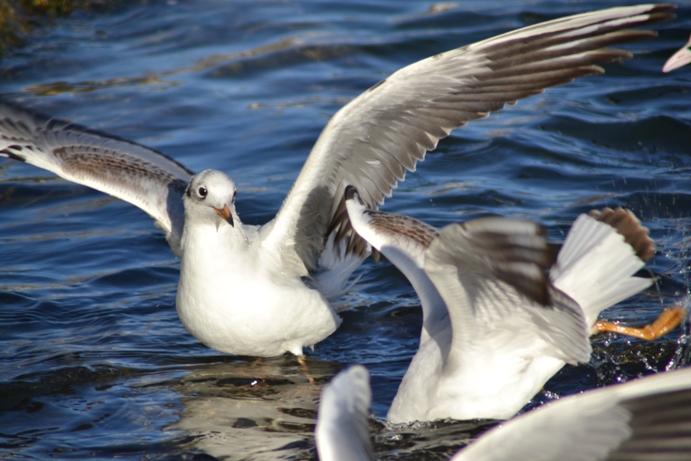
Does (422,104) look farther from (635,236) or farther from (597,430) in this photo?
(597,430)

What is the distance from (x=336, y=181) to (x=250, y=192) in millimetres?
3068

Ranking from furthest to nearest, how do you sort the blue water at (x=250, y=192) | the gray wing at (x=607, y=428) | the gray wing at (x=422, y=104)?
the gray wing at (x=422, y=104) → the blue water at (x=250, y=192) → the gray wing at (x=607, y=428)

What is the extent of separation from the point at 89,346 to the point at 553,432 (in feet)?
13.2

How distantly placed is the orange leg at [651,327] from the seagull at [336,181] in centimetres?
155

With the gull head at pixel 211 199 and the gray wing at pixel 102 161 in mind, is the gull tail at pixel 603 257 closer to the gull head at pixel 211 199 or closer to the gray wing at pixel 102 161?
the gull head at pixel 211 199

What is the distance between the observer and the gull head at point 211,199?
5.47 meters

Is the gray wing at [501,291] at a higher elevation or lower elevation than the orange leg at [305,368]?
higher

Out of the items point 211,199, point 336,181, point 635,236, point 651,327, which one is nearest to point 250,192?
point 336,181

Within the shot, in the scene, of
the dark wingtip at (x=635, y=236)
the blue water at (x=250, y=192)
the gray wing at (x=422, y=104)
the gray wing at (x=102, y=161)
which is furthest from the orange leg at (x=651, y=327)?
the gray wing at (x=102, y=161)

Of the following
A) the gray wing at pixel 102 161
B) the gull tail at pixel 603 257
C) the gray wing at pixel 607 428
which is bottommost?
the gray wing at pixel 607 428

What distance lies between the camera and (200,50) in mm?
12898

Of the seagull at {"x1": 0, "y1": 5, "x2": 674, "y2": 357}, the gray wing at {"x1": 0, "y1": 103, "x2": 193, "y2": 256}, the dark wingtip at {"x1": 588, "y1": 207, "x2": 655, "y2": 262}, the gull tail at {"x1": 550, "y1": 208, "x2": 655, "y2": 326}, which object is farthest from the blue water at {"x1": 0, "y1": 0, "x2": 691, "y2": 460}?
the dark wingtip at {"x1": 588, "y1": 207, "x2": 655, "y2": 262}

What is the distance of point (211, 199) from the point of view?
5.49 metres

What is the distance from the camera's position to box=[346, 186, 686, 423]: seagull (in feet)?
11.7
